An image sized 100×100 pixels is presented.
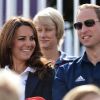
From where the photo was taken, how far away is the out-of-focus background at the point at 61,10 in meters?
6.57

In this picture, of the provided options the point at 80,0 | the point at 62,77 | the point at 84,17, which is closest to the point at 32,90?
the point at 62,77

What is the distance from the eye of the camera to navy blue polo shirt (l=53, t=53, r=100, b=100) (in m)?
3.89

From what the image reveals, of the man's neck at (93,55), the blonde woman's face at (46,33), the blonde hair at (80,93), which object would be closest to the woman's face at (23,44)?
the blonde woman's face at (46,33)

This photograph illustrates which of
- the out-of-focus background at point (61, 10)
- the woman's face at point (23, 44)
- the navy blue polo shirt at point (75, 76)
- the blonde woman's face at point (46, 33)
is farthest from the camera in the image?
the out-of-focus background at point (61, 10)

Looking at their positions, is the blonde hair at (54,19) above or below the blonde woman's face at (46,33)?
above

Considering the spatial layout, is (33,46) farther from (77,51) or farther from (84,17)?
(77,51)

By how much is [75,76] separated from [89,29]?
1.44ft

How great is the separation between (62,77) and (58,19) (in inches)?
42.5

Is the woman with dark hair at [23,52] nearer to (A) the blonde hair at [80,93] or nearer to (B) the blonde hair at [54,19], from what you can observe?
(B) the blonde hair at [54,19]

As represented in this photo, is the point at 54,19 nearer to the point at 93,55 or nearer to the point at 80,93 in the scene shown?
the point at 93,55

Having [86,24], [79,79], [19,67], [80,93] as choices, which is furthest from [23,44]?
[80,93]

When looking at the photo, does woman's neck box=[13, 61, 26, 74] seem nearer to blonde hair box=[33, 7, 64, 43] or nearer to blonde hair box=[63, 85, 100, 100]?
blonde hair box=[33, 7, 64, 43]

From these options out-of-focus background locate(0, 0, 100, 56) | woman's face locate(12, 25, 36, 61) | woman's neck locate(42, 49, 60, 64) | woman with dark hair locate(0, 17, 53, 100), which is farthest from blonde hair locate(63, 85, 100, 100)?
out-of-focus background locate(0, 0, 100, 56)

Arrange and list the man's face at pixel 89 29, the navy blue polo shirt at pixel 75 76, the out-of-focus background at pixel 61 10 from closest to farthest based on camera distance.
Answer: the navy blue polo shirt at pixel 75 76 < the man's face at pixel 89 29 < the out-of-focus background at pixel 61 10
